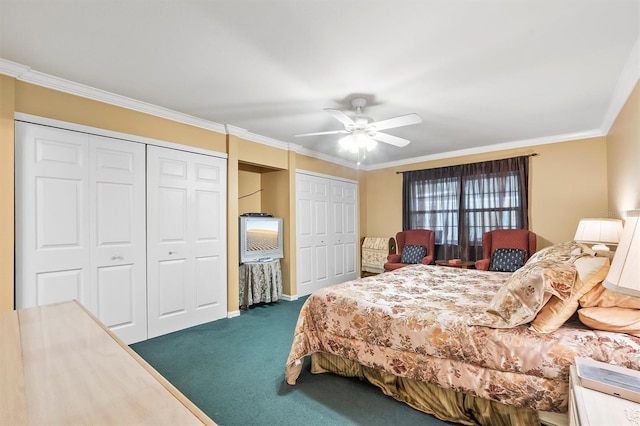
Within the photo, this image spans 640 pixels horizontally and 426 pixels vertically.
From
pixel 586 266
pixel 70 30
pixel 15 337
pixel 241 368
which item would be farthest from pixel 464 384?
pixel 70 30

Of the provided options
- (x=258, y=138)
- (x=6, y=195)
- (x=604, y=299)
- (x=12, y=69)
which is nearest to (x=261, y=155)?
(x=258, y=138)

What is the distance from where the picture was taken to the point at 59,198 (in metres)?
2.70

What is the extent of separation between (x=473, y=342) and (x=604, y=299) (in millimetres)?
715

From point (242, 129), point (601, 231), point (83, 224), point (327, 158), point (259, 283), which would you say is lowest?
point (259, 283)

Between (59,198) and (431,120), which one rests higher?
(431,120)

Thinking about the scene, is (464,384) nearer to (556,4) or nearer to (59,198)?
(556,4)

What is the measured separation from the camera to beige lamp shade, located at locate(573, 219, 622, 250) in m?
3.07

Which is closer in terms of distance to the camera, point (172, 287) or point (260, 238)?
point (172, 287)

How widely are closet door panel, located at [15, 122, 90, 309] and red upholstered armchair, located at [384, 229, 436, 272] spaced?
4.25 metres

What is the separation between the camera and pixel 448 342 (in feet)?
6.03

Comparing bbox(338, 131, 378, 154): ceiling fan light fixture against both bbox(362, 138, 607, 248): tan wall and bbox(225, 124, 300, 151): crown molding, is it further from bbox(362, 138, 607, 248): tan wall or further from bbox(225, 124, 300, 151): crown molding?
bbox(362, 138, 607, 248): tan wall

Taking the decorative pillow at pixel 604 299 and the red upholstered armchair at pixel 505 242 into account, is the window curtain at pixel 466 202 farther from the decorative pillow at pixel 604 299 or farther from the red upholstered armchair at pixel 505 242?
the decorative pillow at pixel 604 299

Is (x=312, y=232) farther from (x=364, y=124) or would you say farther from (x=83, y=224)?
(x=83, y=224)

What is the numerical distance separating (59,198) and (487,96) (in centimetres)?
417
